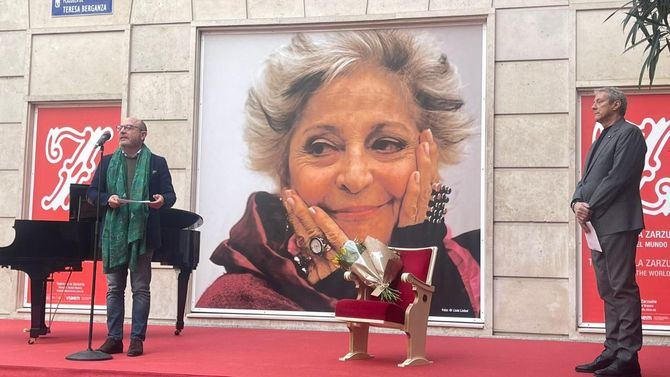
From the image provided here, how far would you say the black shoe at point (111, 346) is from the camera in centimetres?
535

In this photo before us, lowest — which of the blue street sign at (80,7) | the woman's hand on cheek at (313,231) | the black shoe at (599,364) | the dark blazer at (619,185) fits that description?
the black shoe at (599,364)

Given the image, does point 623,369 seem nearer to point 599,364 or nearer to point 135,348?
point 599,364

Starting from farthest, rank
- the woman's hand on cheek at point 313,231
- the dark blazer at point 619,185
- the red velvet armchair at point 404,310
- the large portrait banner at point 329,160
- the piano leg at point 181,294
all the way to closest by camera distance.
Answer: the woman's hand on cheek at point 313,231
the large portrait banner at point 329,160
the piano leg at point 181,294
the red velvet armchair at point 404,310
the dark blazer at point 619,185

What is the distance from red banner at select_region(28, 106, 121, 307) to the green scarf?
2.91 metres

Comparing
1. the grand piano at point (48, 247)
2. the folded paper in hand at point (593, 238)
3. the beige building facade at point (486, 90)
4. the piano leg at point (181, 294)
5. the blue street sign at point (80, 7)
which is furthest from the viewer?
the blue street sign at point (80, 7)

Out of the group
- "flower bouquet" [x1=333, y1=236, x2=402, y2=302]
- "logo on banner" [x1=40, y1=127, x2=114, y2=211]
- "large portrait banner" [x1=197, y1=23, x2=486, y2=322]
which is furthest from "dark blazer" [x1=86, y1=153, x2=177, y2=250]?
"logo on banner" [x1=40, y1=127, x2=114, y2=211]

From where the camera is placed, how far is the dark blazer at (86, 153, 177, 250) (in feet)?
18.1

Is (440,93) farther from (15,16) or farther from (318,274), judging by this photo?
(15,16)

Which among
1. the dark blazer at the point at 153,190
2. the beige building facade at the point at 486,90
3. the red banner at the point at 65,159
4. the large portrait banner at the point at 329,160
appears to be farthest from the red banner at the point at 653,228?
the red banner at the point at 65,159

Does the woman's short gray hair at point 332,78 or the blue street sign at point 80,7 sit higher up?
the blue street sign at point 80,7

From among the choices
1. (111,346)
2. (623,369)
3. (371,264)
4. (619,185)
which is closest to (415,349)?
(371,264)

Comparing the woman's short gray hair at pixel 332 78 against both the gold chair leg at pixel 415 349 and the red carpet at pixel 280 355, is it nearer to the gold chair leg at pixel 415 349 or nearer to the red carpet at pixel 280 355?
the red carpet at pixel 280 355

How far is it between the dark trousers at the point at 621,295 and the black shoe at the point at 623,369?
0.03m

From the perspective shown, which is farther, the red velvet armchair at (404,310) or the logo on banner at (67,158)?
the logo on banner at (67,158)
